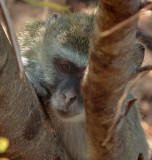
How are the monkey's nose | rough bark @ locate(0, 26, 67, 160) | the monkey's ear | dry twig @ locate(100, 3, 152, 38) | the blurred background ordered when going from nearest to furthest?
dry twig @ locate(100, 3, 152, 38), rough bark @ locate(0, 26, 67, 160), the monkey's nose, the monkey's ear, the blurred background

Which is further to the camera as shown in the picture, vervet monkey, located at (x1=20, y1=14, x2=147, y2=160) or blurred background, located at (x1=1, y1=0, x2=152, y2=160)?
blurred background, located at (x1=1, y1=0, x2=152, y2=160)

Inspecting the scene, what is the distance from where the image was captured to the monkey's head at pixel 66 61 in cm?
220

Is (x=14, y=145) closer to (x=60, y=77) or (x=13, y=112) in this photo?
(x=13, y=112)

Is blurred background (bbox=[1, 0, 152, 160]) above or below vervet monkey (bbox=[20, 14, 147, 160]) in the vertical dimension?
below

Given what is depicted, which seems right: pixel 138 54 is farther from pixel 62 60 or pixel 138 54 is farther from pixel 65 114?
pixel 65 114

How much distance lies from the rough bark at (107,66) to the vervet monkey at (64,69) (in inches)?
34.7

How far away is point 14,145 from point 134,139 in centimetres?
132

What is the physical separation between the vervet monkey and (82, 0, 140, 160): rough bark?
88cm

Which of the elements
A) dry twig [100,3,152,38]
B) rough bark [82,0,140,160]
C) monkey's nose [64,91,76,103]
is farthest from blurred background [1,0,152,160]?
dry twig [100,3,152,38]

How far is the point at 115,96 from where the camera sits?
121 cm

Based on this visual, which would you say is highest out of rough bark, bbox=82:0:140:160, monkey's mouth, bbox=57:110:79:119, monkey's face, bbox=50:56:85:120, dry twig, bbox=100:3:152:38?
dry twig, bbox=100:3:152:38

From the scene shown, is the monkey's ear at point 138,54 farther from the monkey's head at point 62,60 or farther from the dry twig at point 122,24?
the dry twig at point 122,24

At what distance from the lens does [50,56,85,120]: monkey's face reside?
7.11ft

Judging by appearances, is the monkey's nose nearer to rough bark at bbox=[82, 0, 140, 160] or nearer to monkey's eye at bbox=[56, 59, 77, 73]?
monkey's eye at bbox=[56, 59, 77, 73]
